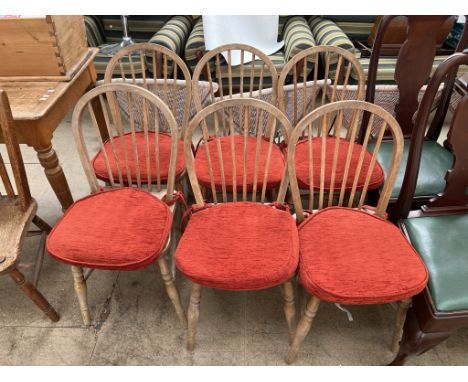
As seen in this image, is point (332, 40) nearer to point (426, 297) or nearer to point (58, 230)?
point (426, 297)

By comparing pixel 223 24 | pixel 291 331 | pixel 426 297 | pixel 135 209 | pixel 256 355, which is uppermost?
pixel 223 24

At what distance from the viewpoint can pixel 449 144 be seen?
117 cm

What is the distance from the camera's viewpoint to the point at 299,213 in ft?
4.23

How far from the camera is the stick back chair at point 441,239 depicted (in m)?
1.03

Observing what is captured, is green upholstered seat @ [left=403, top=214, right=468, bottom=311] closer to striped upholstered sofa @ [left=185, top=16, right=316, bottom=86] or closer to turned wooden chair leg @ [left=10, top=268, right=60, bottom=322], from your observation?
turned wooden chair leg @ [left=10, top=268, right=60, bottom=322]

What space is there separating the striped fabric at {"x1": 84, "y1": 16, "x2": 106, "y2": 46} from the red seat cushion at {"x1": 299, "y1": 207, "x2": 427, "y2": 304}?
248 cm

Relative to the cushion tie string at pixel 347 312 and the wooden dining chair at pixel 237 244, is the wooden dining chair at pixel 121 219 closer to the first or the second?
the wooden dining chair at pixel 237 244

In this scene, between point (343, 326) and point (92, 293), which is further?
point (92, 293)

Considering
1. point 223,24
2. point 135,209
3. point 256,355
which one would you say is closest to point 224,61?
point 223,24

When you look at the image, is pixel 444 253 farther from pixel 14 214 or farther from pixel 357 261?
pixel 14 214

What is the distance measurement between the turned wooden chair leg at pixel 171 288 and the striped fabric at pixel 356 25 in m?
2.68

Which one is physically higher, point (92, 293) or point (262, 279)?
point (262, 279)

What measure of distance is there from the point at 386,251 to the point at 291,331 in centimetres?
48

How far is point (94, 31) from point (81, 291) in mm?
2341
